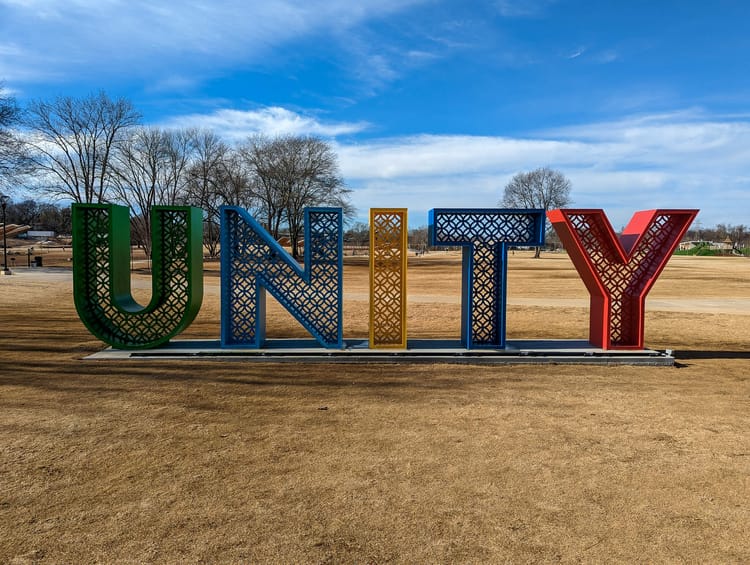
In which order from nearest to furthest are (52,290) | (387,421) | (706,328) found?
(387,421) < (706,328) < (52,290)

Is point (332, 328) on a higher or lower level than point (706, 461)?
higher

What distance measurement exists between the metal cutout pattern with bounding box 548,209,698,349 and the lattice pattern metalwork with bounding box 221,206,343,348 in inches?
153

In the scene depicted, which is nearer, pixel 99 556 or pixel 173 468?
pixel 99 556

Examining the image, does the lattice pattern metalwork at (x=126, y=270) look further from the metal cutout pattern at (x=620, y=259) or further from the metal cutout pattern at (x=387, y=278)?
the metal cutout pattern at (x=620, y=259)

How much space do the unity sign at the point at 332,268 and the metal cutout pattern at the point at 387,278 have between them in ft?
0.06

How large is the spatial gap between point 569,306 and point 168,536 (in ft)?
47.3

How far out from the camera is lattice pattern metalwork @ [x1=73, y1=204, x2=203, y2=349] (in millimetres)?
8578

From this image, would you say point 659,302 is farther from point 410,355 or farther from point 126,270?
point 126,270

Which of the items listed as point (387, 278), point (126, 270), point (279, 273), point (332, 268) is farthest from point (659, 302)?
point (126, 270)

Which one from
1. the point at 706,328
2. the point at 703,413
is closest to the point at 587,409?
the point at 703,413

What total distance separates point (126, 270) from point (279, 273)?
2698 mm

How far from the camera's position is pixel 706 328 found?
12086 mm

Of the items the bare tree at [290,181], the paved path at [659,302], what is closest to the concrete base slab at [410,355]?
the paved path at [659,302]

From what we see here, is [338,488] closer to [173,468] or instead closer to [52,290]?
[173,468]
